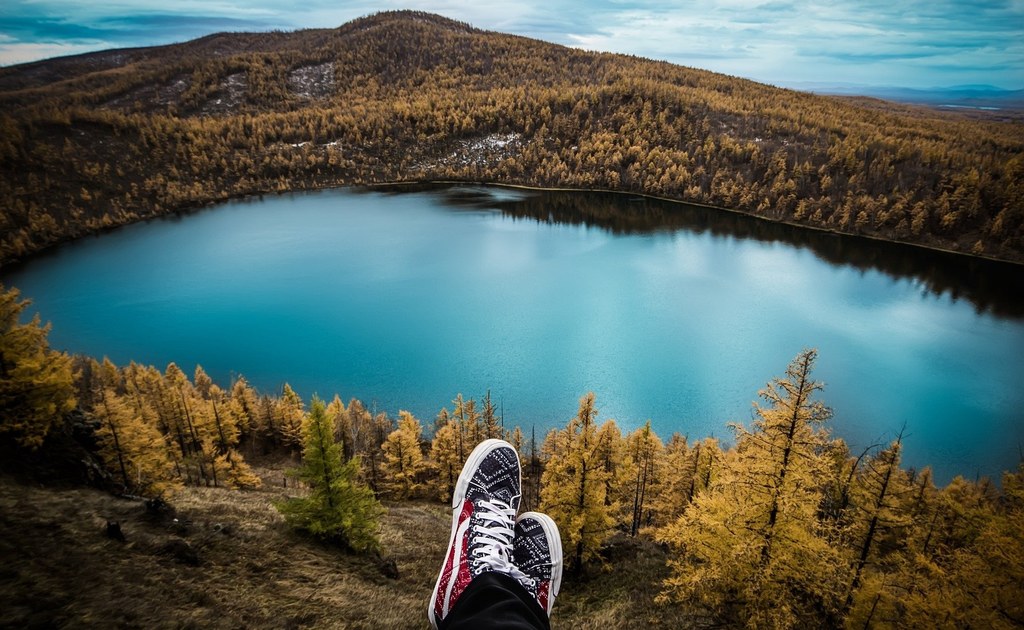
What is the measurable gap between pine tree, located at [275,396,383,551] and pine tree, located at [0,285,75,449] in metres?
6.63

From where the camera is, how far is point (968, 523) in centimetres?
1898

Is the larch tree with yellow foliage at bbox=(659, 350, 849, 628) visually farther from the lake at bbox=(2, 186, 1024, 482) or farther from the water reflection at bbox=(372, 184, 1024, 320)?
the water reflection at bbox=(372, 184, 1024, 320)

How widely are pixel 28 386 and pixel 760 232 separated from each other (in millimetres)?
113316

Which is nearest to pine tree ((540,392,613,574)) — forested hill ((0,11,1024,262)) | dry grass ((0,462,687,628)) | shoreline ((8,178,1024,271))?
dry grass ((0,462,687,628))

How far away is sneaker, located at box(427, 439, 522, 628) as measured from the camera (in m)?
6.61

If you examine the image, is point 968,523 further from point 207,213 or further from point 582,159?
point 207,213

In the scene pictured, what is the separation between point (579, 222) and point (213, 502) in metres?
Result: 101

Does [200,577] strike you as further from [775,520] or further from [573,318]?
[573,318]

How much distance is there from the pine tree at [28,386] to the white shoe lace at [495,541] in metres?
12.4

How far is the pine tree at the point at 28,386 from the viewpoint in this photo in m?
12.2

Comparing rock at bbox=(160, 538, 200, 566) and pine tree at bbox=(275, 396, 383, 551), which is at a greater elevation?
rock at bbox=(160, 538, 200, 566)

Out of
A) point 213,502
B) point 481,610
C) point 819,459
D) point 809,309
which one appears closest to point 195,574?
point 481,610

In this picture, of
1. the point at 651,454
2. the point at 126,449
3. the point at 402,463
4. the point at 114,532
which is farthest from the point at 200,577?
the point at 651,454

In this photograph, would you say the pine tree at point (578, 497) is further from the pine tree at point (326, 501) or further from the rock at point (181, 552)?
the rock at point (181, 552)
